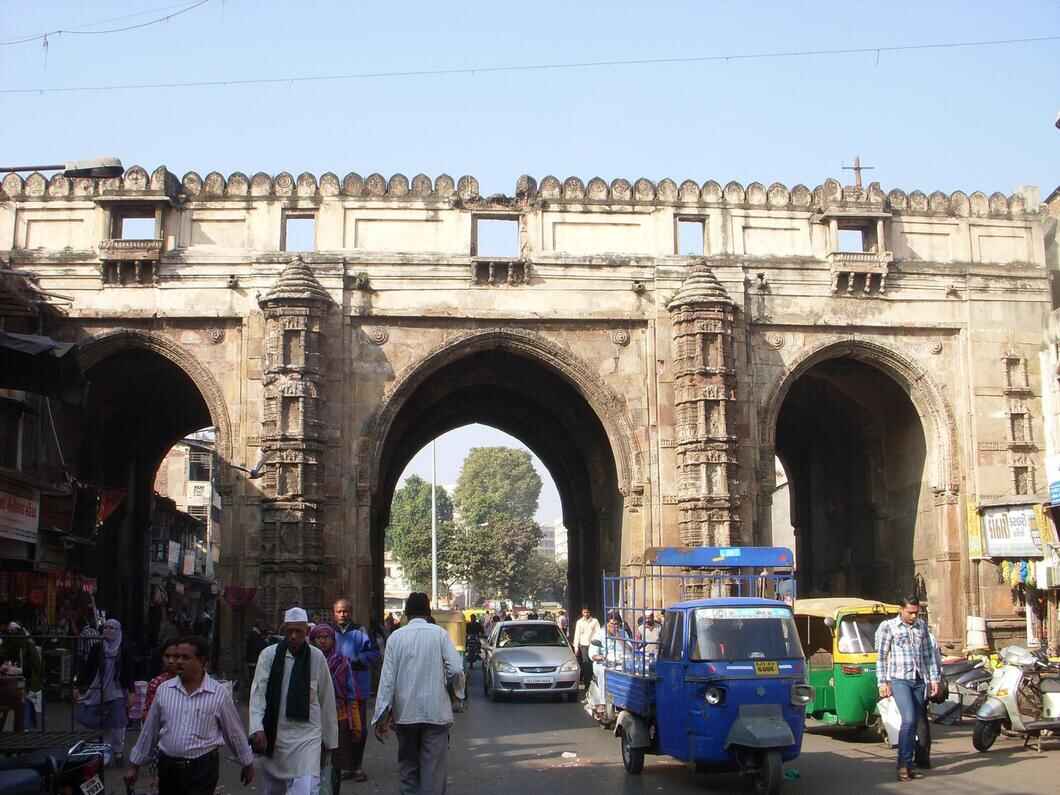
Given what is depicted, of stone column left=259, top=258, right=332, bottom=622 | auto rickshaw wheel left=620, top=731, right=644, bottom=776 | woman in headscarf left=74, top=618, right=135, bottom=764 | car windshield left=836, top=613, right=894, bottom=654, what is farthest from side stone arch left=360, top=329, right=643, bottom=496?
auto rickshaw wheel left=620, top=731, right=644, bottom=776

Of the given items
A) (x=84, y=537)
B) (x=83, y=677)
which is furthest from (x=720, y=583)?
(x=84, y=537)

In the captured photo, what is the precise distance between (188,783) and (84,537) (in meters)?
17.9

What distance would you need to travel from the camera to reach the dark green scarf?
6668 mm

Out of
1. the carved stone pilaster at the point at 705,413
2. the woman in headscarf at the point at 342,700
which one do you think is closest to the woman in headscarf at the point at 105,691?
the woman in headscarf at the point at 342,700

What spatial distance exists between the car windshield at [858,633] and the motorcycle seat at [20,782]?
8.82m

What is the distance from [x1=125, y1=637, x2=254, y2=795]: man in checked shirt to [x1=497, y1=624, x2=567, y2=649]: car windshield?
13.7 meters

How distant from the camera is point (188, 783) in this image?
239 inches

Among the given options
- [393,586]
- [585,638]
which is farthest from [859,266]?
[393,586]

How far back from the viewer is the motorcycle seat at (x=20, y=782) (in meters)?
5.73

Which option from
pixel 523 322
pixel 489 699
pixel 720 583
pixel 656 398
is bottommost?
pixel 489 699

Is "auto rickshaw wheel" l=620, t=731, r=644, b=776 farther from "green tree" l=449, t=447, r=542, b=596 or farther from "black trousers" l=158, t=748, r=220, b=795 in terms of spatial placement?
"green tree" l=449, t=447, r=542, b=596

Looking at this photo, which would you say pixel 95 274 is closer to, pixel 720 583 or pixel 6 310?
pixel 6 310

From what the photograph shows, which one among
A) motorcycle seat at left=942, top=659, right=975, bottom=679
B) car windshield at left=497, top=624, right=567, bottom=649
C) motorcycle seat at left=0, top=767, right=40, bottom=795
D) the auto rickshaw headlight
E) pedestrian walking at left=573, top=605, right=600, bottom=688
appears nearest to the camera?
motorcycle seat at left=0, top=767, right=40, bottom=795

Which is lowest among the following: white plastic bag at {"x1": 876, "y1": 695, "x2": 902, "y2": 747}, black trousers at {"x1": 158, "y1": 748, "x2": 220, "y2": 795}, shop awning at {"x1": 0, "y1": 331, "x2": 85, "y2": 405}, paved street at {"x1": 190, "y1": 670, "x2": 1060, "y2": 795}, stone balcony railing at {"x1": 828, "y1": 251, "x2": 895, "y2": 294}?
paved street at {"x1": 190, "y1": 670, "x2": 1060, "y2": 795}
